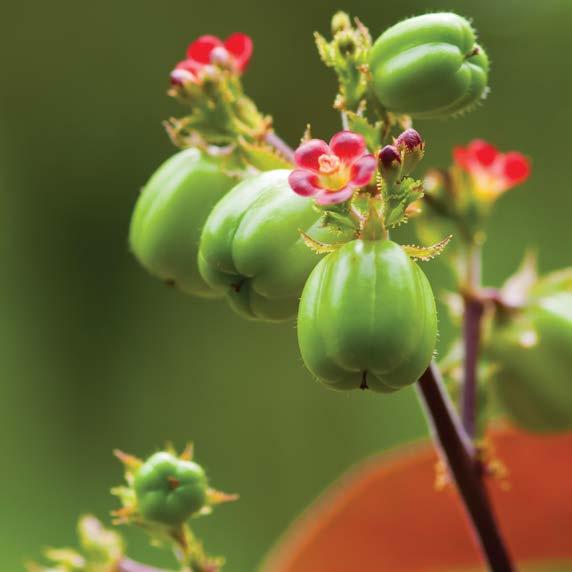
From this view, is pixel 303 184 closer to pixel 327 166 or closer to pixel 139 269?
pixel 327 166

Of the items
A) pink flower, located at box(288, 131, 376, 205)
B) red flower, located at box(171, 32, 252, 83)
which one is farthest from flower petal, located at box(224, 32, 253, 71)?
pink flower, located at box(288, 131, 376, 205)

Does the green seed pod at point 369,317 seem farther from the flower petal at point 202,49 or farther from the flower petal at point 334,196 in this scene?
the flower petal at point 202,49

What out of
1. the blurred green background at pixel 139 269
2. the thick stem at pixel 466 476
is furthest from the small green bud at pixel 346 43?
the blurred green background at pixel 139 269

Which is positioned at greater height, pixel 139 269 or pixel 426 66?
pixel 139 269

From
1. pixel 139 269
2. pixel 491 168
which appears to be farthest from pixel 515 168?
pixel 139 269

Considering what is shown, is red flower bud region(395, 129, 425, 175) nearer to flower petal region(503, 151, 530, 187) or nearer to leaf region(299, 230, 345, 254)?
leaf region(299, 230, 345, 254)

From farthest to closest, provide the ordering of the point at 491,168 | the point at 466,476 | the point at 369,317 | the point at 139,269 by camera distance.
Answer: the point at 139,269 < the point at 491,168 < the point at 466,476 < the point at 369,317
